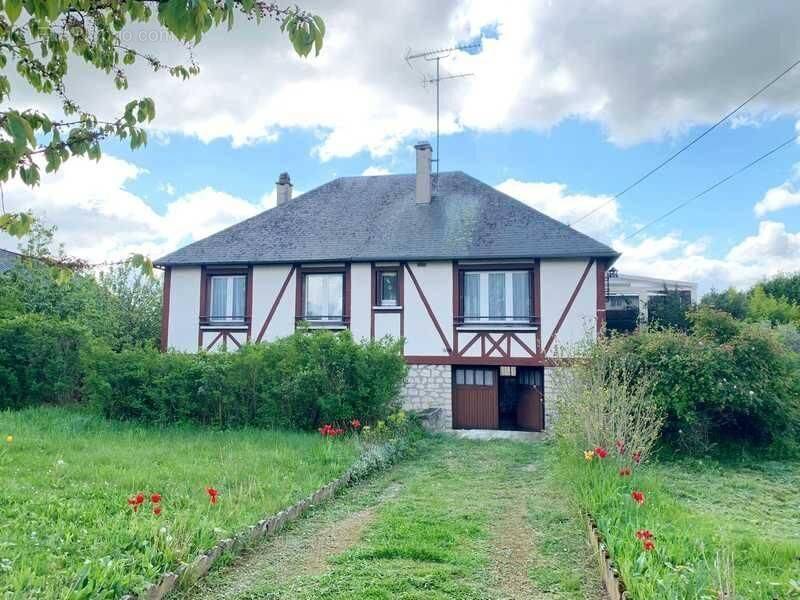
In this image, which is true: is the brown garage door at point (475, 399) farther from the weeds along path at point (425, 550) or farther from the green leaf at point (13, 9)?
the green leaf at point (13, 9)

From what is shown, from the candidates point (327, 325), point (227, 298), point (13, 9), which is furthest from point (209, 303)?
point (13, 9)

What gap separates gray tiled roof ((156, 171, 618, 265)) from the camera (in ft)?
41.8

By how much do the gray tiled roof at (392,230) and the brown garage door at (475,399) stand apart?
280 centimetres

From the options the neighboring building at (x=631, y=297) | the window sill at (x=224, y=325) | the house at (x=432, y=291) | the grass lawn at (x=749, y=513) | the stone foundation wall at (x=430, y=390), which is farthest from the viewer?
the neighboring building at (x=631, y=297)

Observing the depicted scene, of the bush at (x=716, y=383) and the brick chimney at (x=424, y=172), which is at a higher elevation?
the brick chimney at (x=424, y=172)

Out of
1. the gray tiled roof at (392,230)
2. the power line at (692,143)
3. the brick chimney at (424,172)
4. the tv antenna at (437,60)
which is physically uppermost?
the tv antenna at (437,60)

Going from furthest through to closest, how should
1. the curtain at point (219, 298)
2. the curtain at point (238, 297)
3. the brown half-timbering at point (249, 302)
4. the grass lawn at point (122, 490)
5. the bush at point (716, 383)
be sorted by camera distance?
the curtain at point (219, 298)
the curtain at point (238, 297)
the brown half-timbering at point (249, 302)
the bush at point (716, 383)
the grass lawn at point (122, 490)

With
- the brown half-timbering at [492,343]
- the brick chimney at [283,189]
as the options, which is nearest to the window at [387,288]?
the brown half-timbering at [492,343]

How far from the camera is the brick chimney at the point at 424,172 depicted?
14.7 meters

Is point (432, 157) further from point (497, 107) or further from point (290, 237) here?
point (290, 237)

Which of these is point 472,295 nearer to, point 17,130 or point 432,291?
point 432,291

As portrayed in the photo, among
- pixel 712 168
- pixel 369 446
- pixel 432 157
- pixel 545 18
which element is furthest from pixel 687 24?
pixel 369 446

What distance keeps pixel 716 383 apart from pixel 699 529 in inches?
205

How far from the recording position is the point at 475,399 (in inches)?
506
